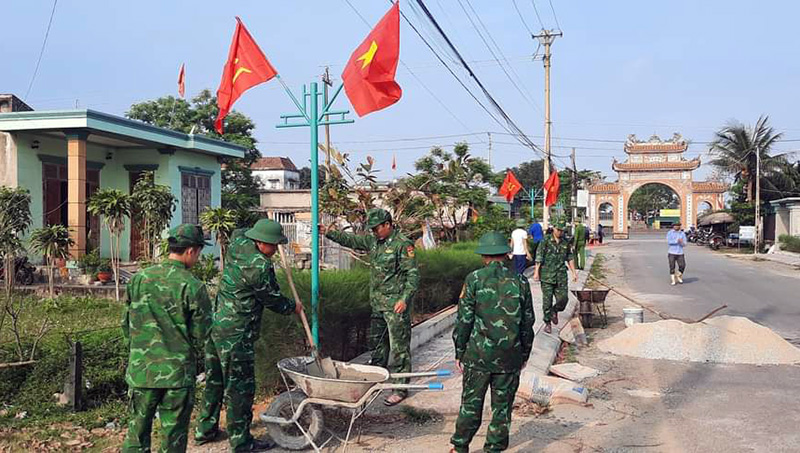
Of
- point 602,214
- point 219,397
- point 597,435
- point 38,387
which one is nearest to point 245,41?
point 219,397

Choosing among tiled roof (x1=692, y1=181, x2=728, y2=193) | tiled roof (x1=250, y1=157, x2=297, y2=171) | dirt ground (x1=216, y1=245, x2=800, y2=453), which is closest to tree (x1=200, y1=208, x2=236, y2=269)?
dirt ground (x1=216, y1=245, x2=800, y2=453)

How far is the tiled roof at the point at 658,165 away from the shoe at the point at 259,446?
174 feet

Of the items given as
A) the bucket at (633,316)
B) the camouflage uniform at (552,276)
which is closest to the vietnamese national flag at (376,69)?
the camouflage uniform at (552,276)

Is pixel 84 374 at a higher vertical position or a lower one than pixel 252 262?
lower

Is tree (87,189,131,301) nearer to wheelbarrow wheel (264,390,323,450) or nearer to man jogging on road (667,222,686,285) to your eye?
wheelbarrow wheel (264,390,323,450)

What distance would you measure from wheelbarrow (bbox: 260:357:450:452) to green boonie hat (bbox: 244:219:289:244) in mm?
923

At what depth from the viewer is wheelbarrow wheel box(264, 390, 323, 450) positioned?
4734 mm

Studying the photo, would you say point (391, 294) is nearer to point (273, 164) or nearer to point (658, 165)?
point (658, 165)

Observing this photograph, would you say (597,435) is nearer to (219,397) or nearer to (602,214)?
(219,397)

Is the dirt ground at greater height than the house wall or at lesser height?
lesser

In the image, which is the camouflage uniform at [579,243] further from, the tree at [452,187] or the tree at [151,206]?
the tree at [151,206]

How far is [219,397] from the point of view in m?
4.83

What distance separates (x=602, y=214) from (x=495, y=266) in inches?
3494

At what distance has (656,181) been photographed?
53844 millimetres
